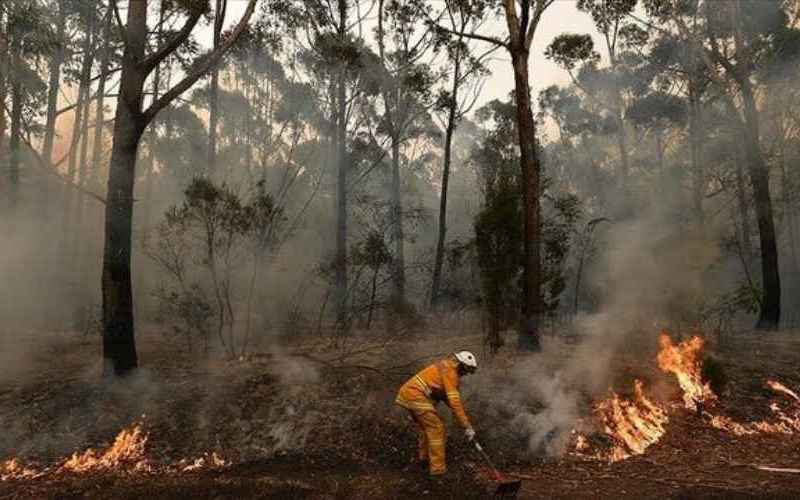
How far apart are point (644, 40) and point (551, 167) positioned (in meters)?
21.3

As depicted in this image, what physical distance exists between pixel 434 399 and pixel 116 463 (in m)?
4.20

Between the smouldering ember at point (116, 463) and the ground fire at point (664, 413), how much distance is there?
4.95 meters

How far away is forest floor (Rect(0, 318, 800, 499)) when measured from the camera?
6441mm

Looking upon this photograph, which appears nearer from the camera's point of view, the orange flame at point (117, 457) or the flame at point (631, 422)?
the orange flame at point (117, 457)

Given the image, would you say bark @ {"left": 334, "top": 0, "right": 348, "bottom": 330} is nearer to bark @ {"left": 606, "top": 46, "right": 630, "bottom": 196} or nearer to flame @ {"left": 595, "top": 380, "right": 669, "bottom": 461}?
flame @ {"left": 595, "top": 380, "right": 669, "bottom": 461}

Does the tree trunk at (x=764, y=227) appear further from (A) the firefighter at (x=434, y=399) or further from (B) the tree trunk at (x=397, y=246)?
(A) the firefighter at (x=434, y=399)

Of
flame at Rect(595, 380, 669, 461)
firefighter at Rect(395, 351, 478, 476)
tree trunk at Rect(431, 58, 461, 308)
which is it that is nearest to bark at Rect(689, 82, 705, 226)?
tree trunk at Rect(431, 58, 461, 308)

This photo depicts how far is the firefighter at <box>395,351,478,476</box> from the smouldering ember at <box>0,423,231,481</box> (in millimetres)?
2540

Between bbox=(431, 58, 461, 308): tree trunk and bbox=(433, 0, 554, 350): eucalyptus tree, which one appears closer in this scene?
bbox=(433, 0, 554, 350): eucalyptus tree

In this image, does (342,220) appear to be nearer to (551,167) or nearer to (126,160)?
(126,160)

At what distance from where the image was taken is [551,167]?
46.1m

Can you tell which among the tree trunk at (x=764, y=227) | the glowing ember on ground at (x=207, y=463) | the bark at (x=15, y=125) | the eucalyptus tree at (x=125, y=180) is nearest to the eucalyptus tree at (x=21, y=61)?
the bark at (x=15, y=125)

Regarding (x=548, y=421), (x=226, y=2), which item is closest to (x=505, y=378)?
(x=548, y=421)

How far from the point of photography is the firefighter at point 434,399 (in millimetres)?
6805
